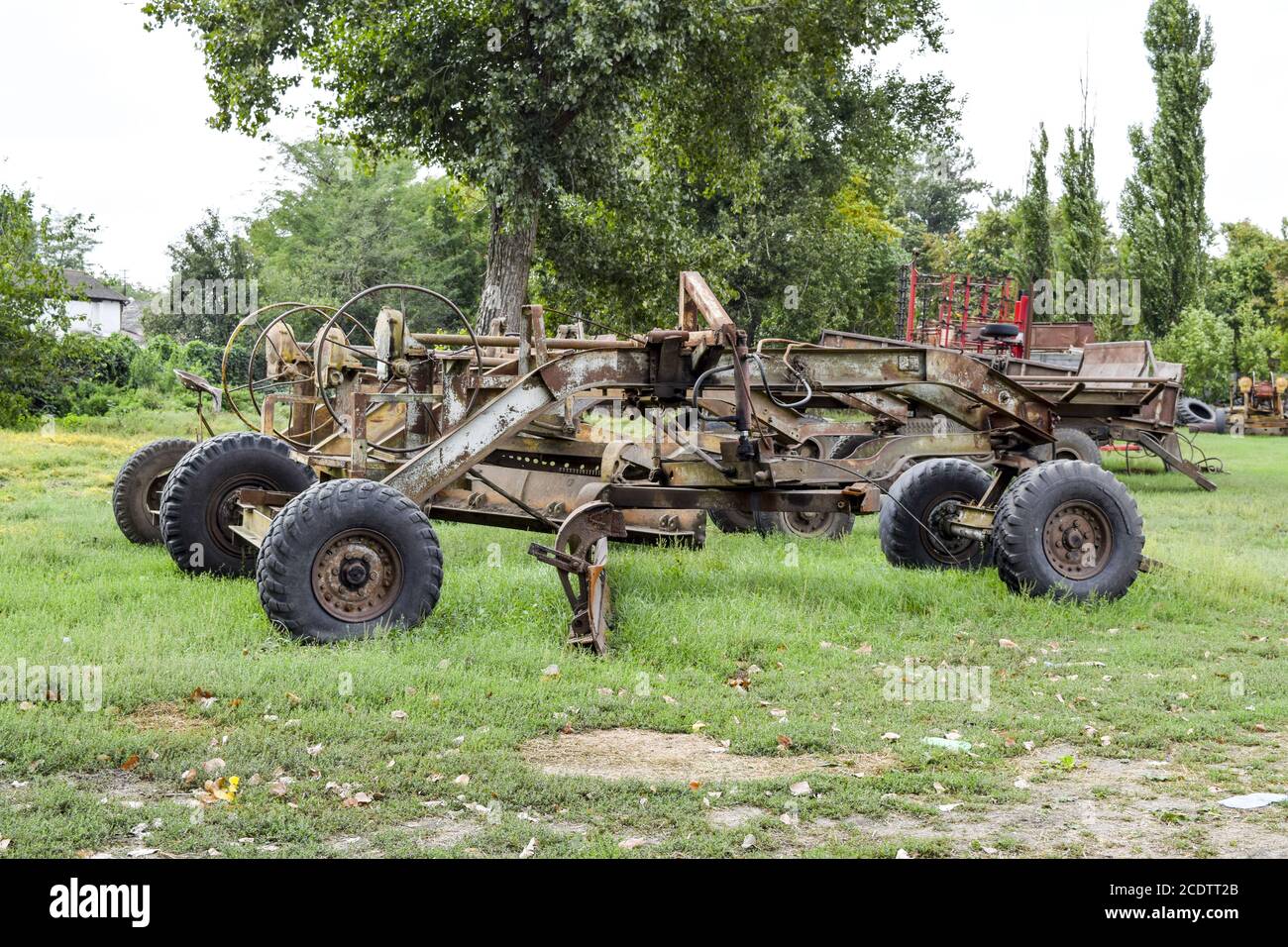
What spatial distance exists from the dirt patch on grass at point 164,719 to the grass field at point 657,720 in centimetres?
3

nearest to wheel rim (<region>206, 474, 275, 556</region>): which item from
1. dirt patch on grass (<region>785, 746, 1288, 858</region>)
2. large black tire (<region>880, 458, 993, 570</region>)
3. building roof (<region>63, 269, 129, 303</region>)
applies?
large black tire (<region>880, 458, 993, 570</region>)

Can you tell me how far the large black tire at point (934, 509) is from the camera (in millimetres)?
11367

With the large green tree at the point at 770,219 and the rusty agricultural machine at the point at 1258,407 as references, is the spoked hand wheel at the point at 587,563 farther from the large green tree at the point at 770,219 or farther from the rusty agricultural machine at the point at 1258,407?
the rusty agricultural machine at the point at 1258,407

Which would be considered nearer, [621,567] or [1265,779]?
[1265,779]

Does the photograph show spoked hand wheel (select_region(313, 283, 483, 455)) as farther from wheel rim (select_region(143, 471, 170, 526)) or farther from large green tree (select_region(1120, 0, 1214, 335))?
large green tree (select_region(1120, 0, 1214, 335))

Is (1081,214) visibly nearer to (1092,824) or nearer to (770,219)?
(770,219)

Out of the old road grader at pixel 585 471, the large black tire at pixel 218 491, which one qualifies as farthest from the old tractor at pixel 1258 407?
the large black tire at pixel 218 491

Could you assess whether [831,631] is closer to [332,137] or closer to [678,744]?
[678,744]

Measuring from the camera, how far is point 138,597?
931 centimetres

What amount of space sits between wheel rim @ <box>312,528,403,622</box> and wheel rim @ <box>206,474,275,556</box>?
2.33 m

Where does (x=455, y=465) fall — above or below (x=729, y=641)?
above

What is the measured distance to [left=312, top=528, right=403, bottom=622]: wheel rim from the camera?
807 cm
